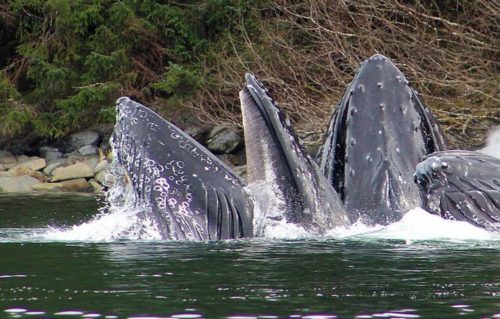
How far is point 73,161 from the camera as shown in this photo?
110ft

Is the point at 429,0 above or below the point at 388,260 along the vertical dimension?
above

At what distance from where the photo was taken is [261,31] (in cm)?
3075

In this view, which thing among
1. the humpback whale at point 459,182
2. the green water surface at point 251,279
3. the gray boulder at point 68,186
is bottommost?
the green water surface at point 251,279

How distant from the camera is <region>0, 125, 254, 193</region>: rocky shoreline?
3034 centimetres

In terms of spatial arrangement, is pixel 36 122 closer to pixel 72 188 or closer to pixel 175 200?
pixel 72 188

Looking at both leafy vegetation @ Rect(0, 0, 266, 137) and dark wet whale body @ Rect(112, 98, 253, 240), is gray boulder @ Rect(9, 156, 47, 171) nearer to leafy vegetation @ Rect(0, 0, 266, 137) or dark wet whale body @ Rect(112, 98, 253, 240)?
leafy vegetation @ Rect(0, 0, 266, 137)

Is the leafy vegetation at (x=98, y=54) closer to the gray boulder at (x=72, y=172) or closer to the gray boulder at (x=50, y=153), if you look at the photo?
the gray boulder at (x=50, y=153)

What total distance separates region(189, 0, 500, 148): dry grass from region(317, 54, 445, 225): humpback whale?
14.3m

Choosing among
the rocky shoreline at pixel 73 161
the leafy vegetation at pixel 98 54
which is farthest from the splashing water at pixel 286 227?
the leafy vegetation at pixel 98 54

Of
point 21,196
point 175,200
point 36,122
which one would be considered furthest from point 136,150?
point 36,122

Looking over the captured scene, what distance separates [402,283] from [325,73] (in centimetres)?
1990

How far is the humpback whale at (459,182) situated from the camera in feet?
34.5

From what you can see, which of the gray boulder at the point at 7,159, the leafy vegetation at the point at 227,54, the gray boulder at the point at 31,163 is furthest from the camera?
the gray boulder at the point at 7,159

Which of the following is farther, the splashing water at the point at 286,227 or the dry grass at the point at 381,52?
the dry grass at the point at 381,52
